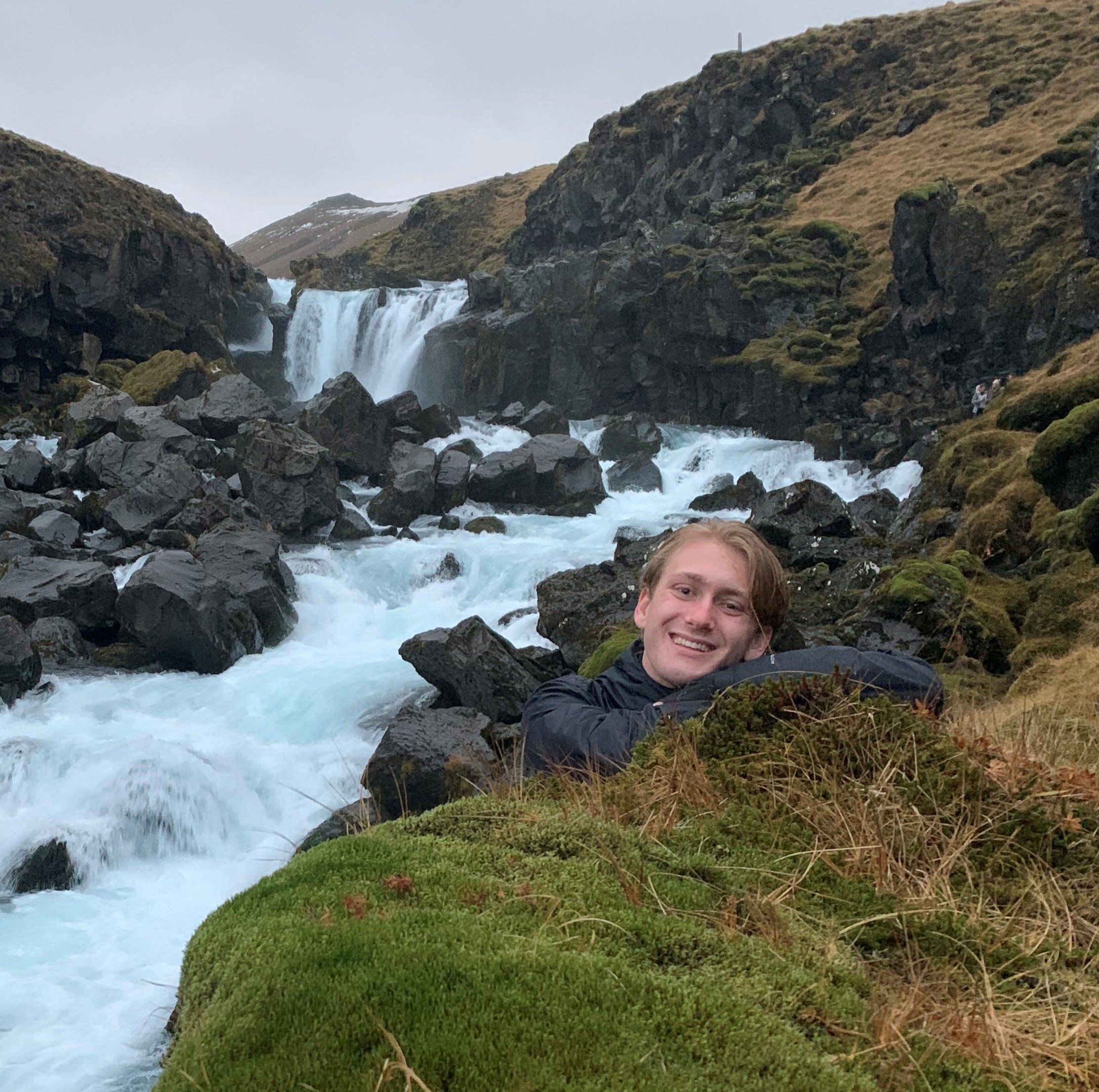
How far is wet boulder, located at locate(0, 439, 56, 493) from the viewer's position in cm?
2678

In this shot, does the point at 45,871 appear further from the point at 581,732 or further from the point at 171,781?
the point at 581,732

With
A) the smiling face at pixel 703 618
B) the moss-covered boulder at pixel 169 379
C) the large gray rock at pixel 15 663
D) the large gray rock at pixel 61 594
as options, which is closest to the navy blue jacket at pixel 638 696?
the smiling face at pixel 703 618

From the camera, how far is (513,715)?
43.2 ft

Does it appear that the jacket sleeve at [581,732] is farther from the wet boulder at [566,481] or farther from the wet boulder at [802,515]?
the wet boulder at [566,481]

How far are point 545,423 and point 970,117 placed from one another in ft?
112

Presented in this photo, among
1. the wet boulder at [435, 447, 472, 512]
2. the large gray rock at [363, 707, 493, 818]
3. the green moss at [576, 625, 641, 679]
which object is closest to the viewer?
the large gray rock at [363, 707, 493, 818]

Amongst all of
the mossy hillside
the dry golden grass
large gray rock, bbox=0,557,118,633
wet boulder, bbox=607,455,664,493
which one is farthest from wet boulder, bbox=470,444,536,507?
the mossy hillside

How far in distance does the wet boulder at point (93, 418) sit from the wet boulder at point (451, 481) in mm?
11092

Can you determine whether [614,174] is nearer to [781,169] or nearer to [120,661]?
[781,169]

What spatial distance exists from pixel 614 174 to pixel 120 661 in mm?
61941

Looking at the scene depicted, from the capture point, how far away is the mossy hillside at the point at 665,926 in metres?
2.04

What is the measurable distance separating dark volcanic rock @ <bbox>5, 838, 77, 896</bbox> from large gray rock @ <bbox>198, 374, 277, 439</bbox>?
69.5ft

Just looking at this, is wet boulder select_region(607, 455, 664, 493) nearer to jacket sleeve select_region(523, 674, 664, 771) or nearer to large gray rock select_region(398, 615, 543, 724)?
large gray rock select_region(398, 615, 543, 724)

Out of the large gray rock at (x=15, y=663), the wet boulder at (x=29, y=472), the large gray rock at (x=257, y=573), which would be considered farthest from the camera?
the wet boulder at (x=29, y=472)
